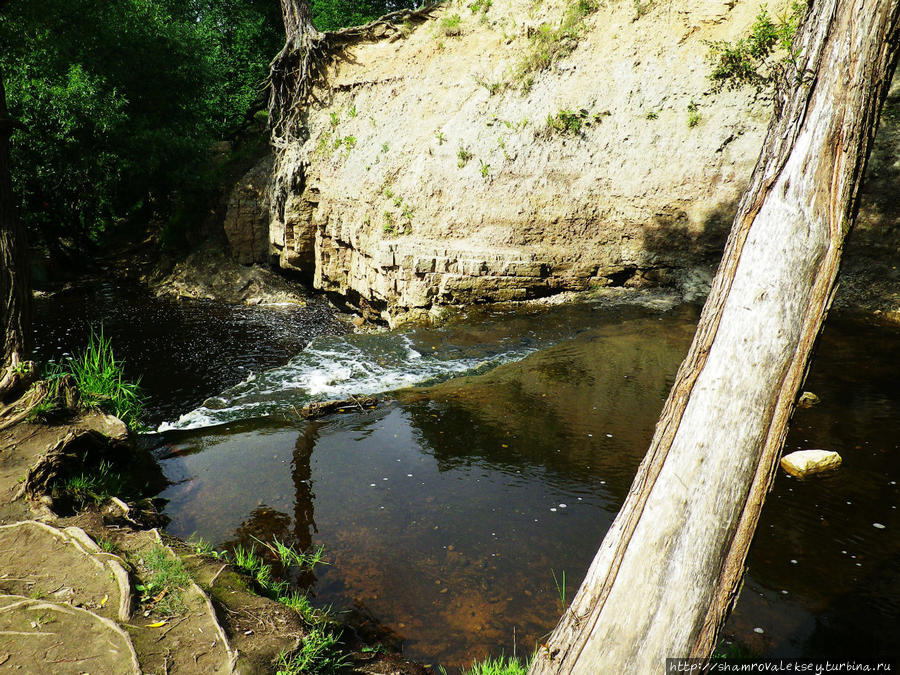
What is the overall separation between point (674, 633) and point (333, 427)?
169 inches

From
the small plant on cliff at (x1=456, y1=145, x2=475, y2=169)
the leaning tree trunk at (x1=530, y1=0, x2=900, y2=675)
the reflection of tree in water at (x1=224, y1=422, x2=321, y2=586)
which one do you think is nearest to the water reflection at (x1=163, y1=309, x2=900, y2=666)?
the reflection of tree in water at (x1=224, y1=422, x2=321, y2=586)

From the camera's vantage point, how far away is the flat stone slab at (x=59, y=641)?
242cm

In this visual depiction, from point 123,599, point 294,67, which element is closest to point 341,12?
point 294,67

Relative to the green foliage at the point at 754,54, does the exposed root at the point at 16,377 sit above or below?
below

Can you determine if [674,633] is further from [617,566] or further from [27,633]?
[27,633]

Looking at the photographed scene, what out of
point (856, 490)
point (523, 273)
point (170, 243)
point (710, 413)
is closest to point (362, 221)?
point (523, 273)

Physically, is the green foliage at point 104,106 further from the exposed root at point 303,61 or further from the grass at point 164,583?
the grass at point 164,583

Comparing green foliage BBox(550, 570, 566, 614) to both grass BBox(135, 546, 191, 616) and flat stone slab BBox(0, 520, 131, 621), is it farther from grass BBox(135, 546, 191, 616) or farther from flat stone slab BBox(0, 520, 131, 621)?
flat stone slab BBox(0, 520, 131, 621)

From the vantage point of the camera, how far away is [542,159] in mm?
10391

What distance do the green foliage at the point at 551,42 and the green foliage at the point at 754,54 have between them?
8.10ft

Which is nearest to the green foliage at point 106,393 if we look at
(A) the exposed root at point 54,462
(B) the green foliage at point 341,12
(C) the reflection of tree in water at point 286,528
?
(A) the exposed root at point 54,462

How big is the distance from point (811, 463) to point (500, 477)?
231 cm

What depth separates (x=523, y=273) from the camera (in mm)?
10016

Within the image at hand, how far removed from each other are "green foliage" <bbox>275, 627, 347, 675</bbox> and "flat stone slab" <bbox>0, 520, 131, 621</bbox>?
0.84 metres
